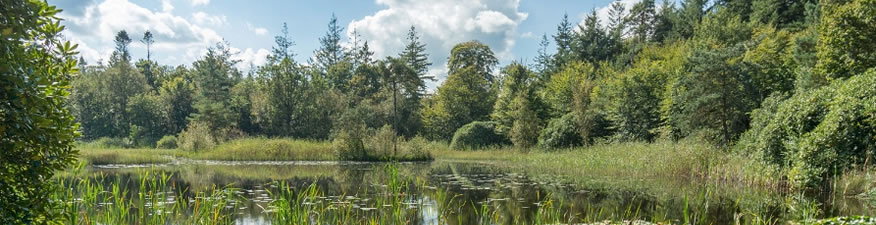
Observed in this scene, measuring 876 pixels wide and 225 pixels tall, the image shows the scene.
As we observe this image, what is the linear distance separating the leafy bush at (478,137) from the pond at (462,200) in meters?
15.0

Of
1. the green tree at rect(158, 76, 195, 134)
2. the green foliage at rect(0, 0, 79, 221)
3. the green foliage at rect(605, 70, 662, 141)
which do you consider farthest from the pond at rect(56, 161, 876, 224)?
the green tree at rect(158, 76, 195, 134)

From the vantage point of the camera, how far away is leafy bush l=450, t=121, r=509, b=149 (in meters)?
32.4

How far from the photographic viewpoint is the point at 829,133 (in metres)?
11.3

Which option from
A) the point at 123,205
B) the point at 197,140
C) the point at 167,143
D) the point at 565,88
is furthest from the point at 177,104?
the point at 123,205

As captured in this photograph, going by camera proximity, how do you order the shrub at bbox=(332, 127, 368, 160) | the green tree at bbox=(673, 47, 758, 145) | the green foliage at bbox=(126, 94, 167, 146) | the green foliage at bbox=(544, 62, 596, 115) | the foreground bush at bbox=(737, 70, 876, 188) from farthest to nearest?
the green foliage at bbox=(126, 94, 167, 146), the green foliage at bbox=(544, 62, 596, 115), the shrub at bbox=(332, 127, 368, 160), the green tree at bbox=(673, 47, 758, 145), the foreground bush at bbox=(737, 70, 876, 188)

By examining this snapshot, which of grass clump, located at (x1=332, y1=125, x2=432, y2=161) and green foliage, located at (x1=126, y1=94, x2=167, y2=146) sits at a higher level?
green foliage, located at (x1=126, y1=94, x2=167, y2=146)

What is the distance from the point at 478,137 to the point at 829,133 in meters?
22.3

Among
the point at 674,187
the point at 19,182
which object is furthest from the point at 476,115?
the point at 19,182

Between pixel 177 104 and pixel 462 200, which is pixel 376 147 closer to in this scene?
pixel 462 200

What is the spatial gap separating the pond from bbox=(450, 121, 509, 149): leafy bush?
15.0 m

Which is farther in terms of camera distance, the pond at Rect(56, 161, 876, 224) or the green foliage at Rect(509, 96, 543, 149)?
the green foliage at Rect(509, 96, 543, 149)

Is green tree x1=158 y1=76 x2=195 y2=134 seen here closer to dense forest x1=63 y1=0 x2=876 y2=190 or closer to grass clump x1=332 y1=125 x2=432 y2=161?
dense forest x1=63 y1=0 x2=876 y2=190

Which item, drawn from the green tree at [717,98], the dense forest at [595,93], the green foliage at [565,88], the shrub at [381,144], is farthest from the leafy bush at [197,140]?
the green tree at [717,98]

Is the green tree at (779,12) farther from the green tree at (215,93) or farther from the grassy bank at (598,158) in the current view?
the green tree at (215,93)
